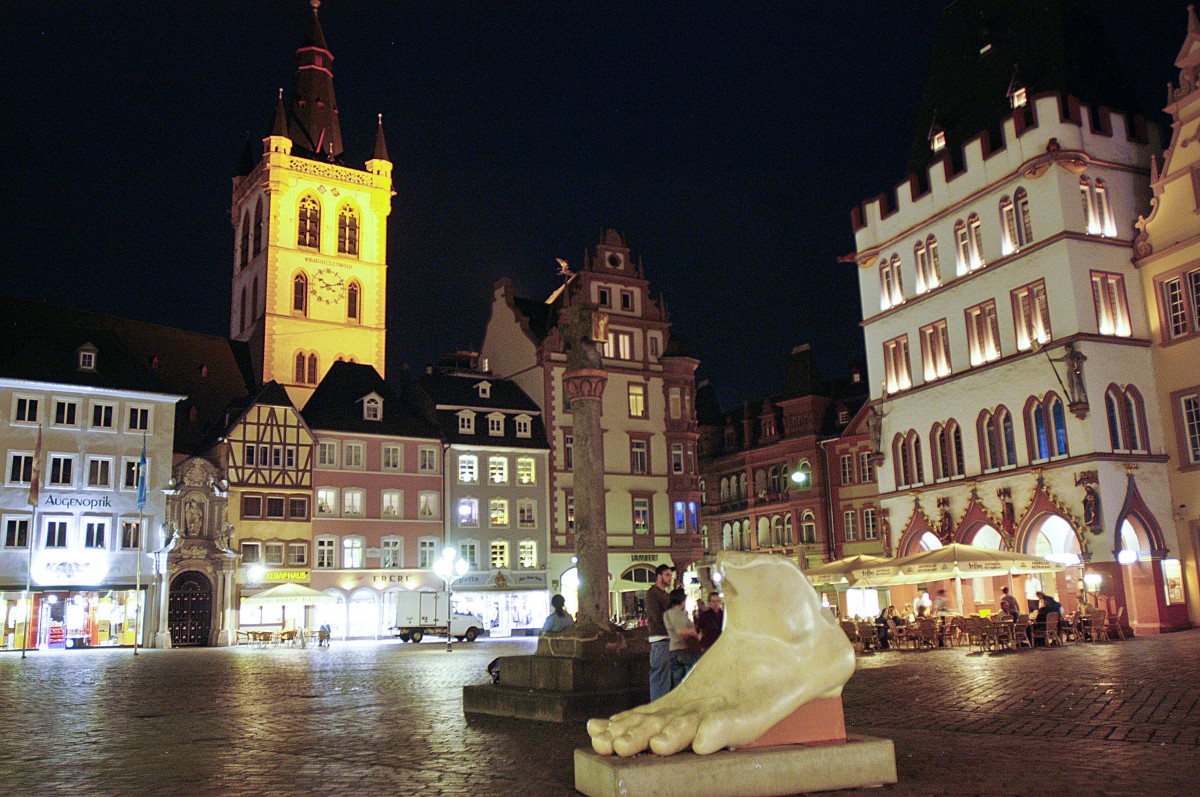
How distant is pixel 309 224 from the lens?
7019 centimetres

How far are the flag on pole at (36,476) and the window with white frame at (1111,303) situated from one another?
38.3m

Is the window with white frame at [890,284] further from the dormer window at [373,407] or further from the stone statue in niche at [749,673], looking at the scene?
the stone statue in niche at [749,673]

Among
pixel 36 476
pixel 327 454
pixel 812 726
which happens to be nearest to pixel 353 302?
pixel 327 454

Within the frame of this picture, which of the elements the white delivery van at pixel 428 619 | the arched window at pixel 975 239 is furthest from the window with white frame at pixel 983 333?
the white delivery van at pixel 428 619

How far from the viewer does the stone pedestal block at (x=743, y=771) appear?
747cm

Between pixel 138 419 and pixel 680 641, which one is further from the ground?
pixel 138 419

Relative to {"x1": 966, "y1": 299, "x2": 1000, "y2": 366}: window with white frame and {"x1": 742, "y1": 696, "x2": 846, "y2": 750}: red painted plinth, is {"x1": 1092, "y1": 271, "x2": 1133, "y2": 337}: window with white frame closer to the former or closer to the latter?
{"x1": 966, "y1": 299, "x2": 1000, "y2": 366}: window with white frame

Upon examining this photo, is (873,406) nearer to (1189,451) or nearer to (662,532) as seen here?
(1189,451)

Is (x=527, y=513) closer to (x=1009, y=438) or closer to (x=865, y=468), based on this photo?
(x=865, y=468)

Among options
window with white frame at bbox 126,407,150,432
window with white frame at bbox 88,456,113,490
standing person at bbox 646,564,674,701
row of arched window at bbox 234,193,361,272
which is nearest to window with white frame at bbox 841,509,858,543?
row of arched window at bbox 234,193,361,272

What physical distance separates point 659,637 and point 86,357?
4211 centimetres

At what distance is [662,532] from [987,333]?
26391mm

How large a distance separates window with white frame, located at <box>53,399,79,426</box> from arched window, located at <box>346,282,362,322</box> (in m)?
24.3

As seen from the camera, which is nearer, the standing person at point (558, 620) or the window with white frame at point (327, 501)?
the standing person at point (558, 620)
